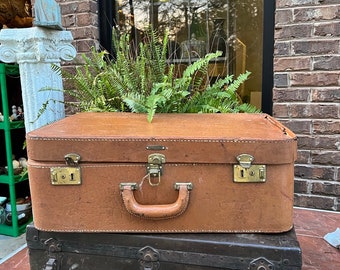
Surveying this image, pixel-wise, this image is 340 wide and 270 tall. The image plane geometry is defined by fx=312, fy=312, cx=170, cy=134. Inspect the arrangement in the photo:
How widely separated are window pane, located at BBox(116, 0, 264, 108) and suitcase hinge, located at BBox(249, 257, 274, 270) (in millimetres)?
1228

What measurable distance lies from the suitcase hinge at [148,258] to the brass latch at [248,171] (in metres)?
0.30

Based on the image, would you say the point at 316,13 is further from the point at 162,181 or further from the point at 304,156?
the point at 162,181

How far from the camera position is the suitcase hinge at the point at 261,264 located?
0.77 m

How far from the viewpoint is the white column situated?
1.56 m

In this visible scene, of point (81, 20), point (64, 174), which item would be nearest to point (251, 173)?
point (64, 174)

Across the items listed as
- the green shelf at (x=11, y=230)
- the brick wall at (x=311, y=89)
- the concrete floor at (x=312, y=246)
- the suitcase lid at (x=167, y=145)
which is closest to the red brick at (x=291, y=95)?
the brick wall at (x=311, y=89)

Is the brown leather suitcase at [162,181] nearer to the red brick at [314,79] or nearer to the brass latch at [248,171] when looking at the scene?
the brass latch at [248,171]

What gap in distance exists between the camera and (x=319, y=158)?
158 cm

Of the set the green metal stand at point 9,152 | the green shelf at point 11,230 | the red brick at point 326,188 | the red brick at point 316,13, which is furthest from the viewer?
the green shelf at point 11,230

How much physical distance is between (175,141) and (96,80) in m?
0.57

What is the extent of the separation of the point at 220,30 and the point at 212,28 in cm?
5

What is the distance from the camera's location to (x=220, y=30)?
1.91m

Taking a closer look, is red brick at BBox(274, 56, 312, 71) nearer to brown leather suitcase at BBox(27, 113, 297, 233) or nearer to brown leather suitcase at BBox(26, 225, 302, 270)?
brown leather suitcase at BBox(27, 113, 297, 233)

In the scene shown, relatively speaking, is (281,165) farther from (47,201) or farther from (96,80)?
(96,80)
